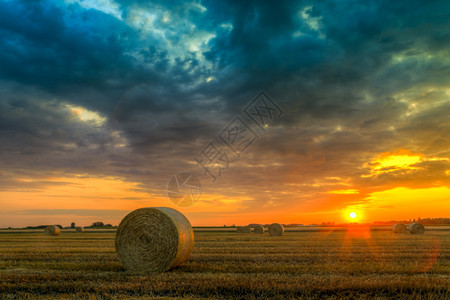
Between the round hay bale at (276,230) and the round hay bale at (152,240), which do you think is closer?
the round hay bale at (152,240)

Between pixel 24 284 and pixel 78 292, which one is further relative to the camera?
→ pixel 24 284

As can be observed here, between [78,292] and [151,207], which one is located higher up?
[151,207]

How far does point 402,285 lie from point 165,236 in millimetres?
7298

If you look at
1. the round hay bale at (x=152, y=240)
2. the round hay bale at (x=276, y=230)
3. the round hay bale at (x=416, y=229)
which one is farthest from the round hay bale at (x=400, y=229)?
the round hay bale at (x=152, y=240)

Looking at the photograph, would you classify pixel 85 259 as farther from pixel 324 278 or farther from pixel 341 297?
pixel 341 297

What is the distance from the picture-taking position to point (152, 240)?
40.3ft

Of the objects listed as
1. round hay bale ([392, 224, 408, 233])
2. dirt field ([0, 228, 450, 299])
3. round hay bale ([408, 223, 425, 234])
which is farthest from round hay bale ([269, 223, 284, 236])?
dirt field ([0, 228, 450, 299])

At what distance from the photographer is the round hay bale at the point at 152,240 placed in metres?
11.8

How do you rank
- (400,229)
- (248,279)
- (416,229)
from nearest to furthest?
(248,279)
(416,229)
(400,229)

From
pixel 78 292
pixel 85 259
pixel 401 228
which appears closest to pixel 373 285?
pixel 78 292

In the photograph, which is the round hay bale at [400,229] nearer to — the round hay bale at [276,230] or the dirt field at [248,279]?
the round hay bale at [276,230]

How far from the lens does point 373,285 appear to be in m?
8.12

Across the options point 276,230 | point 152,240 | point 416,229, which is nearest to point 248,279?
point 152,240

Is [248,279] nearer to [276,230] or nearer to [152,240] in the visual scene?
[152,240]
